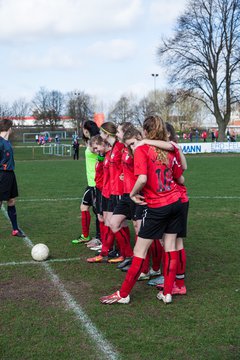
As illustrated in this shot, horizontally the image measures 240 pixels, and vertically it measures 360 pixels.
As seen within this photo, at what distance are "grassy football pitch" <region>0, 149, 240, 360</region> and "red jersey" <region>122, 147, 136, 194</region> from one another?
3.93ft

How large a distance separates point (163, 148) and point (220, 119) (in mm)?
48844

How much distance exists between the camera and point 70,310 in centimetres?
Answer: 464

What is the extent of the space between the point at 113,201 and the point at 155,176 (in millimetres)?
1806

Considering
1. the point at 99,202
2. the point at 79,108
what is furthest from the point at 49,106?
the point at 99,202

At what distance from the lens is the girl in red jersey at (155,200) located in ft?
14.9

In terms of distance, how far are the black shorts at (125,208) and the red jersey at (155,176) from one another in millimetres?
1212

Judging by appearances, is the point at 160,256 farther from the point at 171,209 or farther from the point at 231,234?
the point at 231,234

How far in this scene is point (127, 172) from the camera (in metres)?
5.86

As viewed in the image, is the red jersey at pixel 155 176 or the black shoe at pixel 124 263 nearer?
the red jersey at pixel 155 176

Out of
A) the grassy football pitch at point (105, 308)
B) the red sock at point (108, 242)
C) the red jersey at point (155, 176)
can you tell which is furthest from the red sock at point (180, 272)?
the red sock at point (108, 242)

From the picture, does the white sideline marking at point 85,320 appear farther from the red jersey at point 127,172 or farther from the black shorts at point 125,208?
the red jersey at point 127,172

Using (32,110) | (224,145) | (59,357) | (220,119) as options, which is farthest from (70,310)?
(32,110)

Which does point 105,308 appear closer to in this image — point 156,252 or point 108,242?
point 156,252

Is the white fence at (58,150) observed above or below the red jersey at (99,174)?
below
